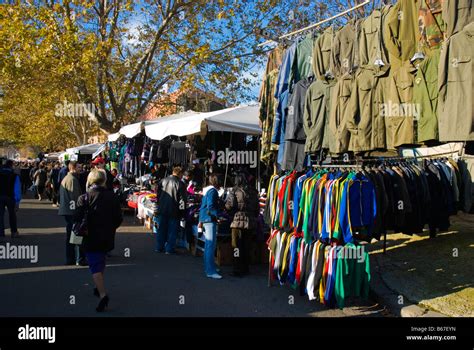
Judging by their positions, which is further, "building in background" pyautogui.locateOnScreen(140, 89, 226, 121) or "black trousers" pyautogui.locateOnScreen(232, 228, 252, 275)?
"building in background" pyautogui.locateOnScreen(140, 89, 226, 121)

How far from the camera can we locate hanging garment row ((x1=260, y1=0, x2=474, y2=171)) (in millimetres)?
4414

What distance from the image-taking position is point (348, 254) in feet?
19.5

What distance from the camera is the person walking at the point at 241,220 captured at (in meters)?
8.12

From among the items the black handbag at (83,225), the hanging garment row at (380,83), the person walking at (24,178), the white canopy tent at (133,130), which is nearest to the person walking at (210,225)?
the hanging garment row at (380,83)

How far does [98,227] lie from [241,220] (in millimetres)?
2836

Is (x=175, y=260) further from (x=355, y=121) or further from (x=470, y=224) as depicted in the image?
(x=470, y=224)

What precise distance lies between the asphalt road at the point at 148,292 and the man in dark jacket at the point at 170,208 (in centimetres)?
43

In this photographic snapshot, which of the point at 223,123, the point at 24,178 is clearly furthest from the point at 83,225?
the point at 24,178

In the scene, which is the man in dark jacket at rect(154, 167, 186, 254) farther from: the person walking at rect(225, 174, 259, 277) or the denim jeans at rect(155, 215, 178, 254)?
the person walking at rect(225, 174, 259, 277)

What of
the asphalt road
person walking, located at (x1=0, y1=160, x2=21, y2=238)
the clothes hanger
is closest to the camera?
the clothes hanger

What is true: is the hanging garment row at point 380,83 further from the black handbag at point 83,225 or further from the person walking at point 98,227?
the black handbag at point 83,225

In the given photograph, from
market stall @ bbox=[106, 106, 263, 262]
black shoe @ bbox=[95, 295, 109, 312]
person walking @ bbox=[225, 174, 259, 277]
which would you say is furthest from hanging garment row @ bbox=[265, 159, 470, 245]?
black shoe @ bbox=[95, 295, 109, 312]
